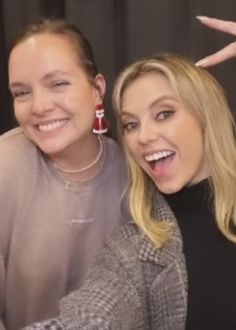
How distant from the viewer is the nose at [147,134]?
4.64 ft

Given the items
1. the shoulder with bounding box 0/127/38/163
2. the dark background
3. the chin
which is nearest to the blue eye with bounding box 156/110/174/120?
the chin

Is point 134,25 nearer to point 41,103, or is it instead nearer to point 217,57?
point 217,57

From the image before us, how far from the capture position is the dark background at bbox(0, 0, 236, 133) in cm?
194

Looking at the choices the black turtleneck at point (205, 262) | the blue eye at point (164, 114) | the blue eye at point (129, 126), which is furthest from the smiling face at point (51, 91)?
the black turtleneck at point (205, 262)

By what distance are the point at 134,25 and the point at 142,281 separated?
92 centimetres

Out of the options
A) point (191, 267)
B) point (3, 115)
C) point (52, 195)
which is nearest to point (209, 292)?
point (191, 267)

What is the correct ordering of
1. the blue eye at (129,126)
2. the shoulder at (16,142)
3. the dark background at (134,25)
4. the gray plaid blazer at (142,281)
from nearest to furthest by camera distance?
1. the gray plaid blazer at (142,281)
2. the blue eye at (129,126)
3. the shoulder at (16,142)
4. the dark background at (134,25)

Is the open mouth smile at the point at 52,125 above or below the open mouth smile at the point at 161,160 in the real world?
above

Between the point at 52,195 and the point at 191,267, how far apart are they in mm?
411

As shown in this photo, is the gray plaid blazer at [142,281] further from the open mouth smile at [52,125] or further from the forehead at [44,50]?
the forehead at [44,50]

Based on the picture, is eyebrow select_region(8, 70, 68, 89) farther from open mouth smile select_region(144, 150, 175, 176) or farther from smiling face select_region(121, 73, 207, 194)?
open mouth smile select_region(144, 150, 175, 176)

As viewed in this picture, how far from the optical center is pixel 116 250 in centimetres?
142

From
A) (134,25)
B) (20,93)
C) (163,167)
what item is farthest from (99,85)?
(134,25)

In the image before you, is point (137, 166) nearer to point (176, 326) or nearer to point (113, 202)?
Answer: point (113, 202)
